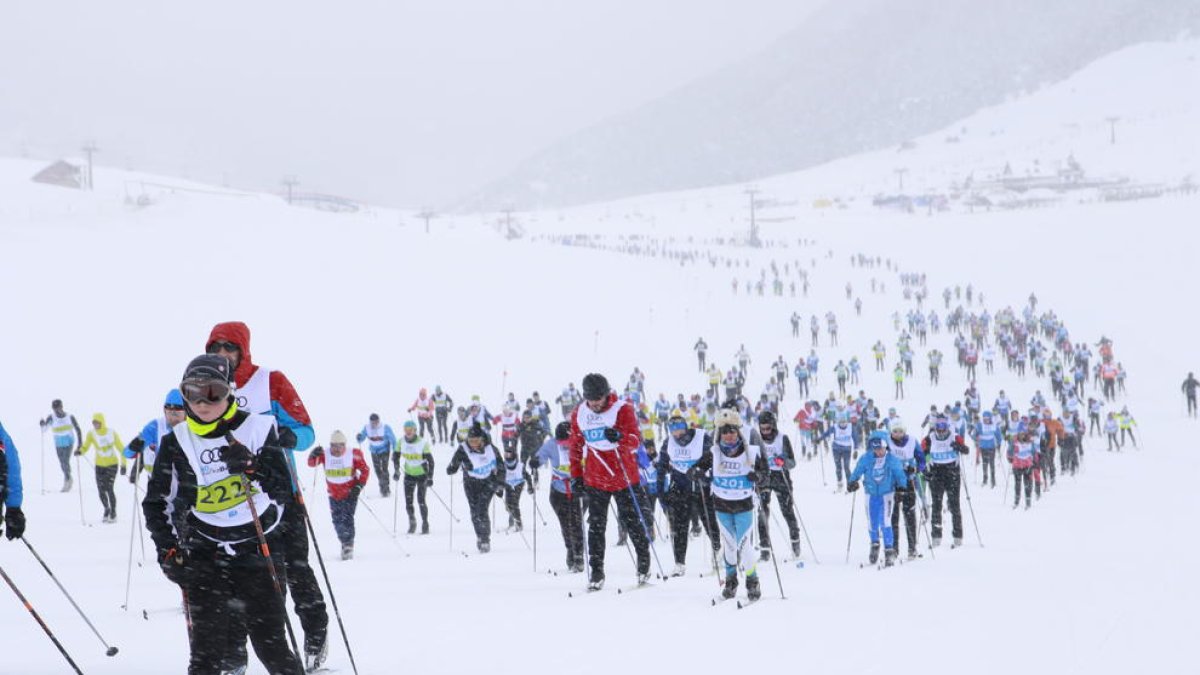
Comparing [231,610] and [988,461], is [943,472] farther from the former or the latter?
[231,610]

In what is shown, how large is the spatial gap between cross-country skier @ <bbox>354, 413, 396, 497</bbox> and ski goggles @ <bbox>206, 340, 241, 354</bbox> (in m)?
10.2

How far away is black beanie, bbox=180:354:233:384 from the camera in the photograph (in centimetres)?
382

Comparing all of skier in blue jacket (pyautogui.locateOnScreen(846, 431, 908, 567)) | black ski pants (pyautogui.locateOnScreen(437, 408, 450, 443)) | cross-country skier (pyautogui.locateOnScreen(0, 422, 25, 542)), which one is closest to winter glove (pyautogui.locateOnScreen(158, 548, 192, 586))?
cross-country skier (pyautogui.locateOnScreen(0, 422, 25, 542))

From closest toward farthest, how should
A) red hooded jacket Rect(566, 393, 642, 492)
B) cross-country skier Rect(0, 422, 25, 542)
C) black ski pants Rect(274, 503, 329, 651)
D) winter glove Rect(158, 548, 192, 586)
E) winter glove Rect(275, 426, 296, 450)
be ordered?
winter glove Rect(158, 548, 192, 586)
winter glove Rect(275, 426, 296, 450)
black ski pants Rect(274, 503, 329, 651)
cross-country skier Rect(0, 422, 25, 542)
red hooded jacket Rect(566, 393, 642, 492)

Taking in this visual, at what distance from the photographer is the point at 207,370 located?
3.84 m

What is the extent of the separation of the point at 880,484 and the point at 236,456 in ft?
27.0

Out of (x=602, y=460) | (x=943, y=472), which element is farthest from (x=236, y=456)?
(x=943, y=472)

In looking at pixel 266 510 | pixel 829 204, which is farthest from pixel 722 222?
pixel 266 510

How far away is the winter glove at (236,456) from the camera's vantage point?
4.00 m

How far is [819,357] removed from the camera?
33.8 meters

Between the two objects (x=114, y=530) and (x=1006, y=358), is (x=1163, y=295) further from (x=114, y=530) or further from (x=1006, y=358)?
(x=114, y=530)

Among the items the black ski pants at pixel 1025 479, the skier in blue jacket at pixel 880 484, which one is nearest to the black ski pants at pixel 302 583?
the skier in blue jacket at pixel 880 484

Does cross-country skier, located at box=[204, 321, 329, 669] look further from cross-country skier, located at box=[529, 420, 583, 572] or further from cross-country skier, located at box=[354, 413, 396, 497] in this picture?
cross-country skier, located at box=[354, 413, 396, 497]

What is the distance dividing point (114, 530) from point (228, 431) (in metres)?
10.3
